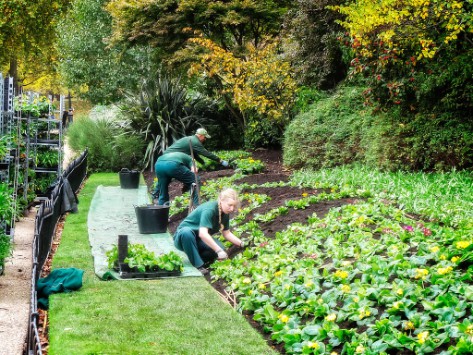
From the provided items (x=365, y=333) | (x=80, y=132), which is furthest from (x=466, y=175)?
(x=80, y=132)

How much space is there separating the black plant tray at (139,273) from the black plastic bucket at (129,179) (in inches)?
314

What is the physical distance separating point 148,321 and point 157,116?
1334 cm

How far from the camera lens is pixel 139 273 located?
7.55 meters

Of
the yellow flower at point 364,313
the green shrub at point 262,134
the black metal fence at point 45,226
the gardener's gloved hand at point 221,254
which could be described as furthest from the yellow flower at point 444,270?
the green shrub at point 262,134

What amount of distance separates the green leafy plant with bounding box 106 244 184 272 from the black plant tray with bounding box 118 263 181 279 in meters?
0.04

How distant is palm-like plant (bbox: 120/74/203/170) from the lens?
61.9 feet

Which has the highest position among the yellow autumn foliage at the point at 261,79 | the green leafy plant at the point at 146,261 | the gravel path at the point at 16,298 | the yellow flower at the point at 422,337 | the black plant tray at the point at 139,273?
the yellow autumn foliage at the point at 261,79

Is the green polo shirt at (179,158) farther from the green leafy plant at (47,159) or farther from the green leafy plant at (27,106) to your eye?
the green leafy plant at (47,159)

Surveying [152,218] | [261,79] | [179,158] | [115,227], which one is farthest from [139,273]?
[261,79]

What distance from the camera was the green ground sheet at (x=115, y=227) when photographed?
8.25 m

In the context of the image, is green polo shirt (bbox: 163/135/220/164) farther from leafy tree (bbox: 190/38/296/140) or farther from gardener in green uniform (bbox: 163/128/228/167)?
leafy tree (bbox: 190/38/296/140)

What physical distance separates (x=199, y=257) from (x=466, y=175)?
444cm

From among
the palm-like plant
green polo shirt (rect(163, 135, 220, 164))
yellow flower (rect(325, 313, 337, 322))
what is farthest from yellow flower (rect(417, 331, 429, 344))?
the palm-like plant

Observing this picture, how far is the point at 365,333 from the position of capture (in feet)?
15.7
